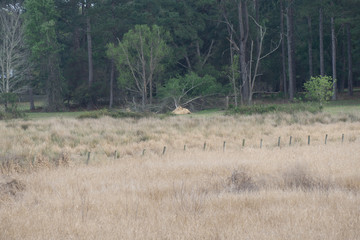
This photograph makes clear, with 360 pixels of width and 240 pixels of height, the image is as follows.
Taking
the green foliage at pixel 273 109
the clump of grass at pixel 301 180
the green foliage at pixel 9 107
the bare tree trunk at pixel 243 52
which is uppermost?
the bare tree trunk at pixel 243 52

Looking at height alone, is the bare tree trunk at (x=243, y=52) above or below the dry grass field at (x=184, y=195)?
above

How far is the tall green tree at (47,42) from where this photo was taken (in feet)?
160

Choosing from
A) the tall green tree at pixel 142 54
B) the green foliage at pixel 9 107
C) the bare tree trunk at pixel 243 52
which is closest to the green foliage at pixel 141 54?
the tall green tree at pixel 142 54

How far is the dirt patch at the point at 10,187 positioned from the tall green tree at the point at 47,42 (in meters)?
41.3

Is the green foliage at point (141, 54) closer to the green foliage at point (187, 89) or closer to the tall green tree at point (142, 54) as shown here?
the tall green tree at point (142, 54)

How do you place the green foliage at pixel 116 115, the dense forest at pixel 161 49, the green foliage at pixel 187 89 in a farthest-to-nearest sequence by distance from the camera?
the dense forest at pixel 161 49 < the green foliage at pixel 187 89 < the green foliage at pixel 116 115

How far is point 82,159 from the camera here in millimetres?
15086

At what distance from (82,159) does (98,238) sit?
9299 millimetres

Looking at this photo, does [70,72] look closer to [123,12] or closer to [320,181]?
[123,12]

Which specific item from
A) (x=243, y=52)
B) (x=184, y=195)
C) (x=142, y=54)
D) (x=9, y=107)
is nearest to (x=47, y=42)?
(x=142, y=54)

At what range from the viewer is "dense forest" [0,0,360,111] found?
4275 centimetres

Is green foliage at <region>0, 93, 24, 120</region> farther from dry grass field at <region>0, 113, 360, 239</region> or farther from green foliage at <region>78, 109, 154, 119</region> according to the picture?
dry grass field at <region>0, 113, 360, 239</region>

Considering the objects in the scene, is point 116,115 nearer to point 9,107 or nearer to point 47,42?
point 9,107

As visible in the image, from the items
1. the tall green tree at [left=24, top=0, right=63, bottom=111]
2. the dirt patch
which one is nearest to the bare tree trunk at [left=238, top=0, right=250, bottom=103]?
the tall green tree at [left=24, top=0, right=63, bottom=111]
